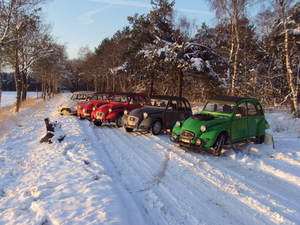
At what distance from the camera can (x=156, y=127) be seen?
954 centimetres

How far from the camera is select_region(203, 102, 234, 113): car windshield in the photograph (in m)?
7.34

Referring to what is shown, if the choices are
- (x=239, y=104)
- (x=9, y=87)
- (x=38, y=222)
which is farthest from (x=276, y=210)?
(x=9, y=87)

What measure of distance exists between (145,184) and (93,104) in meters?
10.0

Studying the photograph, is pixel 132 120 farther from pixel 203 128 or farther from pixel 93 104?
pixel 93 104

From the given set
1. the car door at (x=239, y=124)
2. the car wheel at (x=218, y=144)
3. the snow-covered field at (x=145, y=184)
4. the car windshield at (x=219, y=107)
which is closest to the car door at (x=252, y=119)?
the car door at (x=239, y=124)

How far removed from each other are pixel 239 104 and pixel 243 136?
1.11 m

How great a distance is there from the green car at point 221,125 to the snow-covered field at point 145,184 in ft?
1.36

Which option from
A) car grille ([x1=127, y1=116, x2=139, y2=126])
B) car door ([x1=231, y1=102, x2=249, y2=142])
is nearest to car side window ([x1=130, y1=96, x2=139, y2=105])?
car grille ([x1=127, y1=116, x2=139, y2=126])

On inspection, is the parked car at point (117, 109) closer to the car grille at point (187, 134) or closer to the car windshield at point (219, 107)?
the car windshield at point (219, 107)

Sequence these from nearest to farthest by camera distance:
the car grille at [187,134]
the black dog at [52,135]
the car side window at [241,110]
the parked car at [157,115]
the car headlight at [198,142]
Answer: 1. the car headlight at [198,142]
2. the car grille at [187,134]
3. the car side window at [241,110]
4. the black dog at [52,135]
5. the parked car at [157,115]

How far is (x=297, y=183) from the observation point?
187 inches

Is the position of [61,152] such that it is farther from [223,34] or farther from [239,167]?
[223,34]

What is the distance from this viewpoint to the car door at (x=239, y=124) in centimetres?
698

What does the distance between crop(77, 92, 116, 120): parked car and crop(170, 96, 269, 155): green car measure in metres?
7.30
